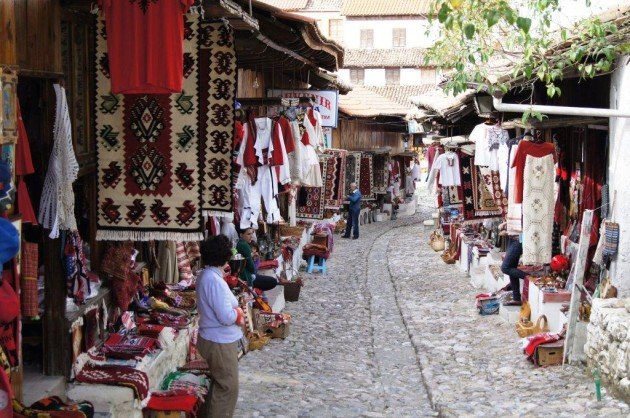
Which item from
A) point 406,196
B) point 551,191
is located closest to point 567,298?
point 551,191

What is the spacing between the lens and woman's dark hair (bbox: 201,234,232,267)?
7.59 metres

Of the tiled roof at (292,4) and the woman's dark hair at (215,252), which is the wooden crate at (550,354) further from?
the tiled roof at (292,4)

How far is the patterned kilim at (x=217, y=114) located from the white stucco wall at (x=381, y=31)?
58772 millimetres

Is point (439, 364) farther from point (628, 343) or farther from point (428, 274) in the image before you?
point (428, 274)

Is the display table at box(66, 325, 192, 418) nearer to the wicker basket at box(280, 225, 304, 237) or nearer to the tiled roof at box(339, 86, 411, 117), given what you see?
the wicker basket at box(280, 225, 304, 237)

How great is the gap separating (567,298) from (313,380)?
11.7ft

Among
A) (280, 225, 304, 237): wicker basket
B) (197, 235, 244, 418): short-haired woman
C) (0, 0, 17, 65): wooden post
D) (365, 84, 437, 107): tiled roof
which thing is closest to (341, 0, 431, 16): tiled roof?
(365, 84, 437, 107): tiled roof

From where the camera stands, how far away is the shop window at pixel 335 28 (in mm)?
65562

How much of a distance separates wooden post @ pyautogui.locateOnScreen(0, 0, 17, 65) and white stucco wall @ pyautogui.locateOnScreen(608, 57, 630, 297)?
20.0 ft

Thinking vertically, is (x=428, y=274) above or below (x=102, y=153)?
below

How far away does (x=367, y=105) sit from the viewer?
3734 centimetres

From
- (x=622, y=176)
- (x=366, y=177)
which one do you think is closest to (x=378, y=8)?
(x=366, y=177)

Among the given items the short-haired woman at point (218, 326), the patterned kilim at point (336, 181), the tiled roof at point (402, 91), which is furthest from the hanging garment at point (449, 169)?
the tiled roof at point (402, 91)

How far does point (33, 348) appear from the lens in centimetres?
751
